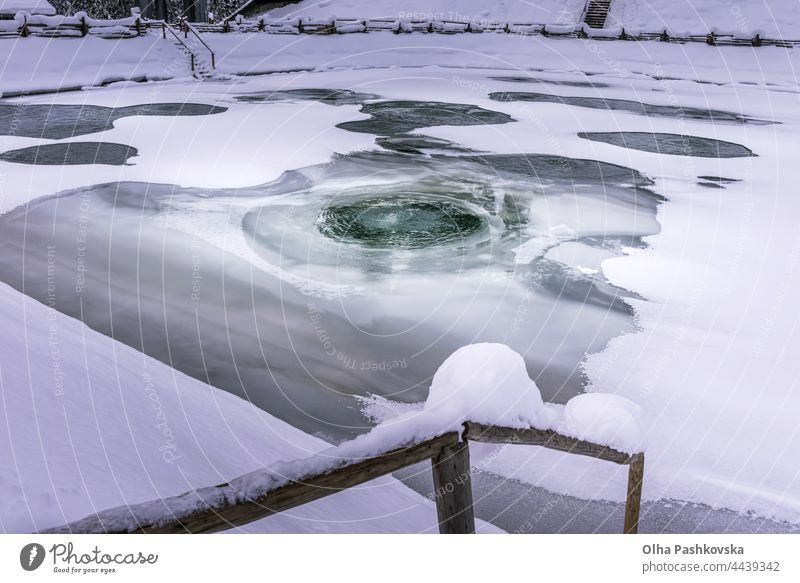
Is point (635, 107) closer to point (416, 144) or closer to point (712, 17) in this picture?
point (416, 144)

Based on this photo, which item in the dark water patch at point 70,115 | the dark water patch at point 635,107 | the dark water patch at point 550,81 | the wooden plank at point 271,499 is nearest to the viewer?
the wooden plank at point 271,499

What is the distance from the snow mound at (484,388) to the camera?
326 cm

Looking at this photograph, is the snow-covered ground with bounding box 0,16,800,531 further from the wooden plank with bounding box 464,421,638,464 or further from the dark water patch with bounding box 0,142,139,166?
the wooden plank with bounding box 464,421,638,464

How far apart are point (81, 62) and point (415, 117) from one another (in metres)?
13.3

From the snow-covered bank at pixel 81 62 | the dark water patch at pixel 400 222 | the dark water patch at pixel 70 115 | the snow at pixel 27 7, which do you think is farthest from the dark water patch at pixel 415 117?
A: the snow at pixel 27 7

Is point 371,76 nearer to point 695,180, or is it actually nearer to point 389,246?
point 695,180

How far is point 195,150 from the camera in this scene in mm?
14258

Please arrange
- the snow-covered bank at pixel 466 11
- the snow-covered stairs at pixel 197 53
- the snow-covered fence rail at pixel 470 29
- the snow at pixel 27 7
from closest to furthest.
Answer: the snow-covered stairs at pixel 197 53
the snow-covered fence rail at pixel 470 29
the snow at pixel 27 7
the snow-covered bank at pixel 466 11

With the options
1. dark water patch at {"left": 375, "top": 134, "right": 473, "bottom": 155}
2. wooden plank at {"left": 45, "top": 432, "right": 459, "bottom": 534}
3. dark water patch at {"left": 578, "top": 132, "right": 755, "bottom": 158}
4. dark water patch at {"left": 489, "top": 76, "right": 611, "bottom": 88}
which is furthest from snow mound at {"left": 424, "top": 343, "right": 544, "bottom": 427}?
dark water patch at {"left": 489, "top": 76, "right": 611, "bottom": 88}

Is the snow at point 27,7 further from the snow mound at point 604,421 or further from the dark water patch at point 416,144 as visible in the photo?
the snow mound at point 604,421

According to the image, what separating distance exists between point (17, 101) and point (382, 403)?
1886cm

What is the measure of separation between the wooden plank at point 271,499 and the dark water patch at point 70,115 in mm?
14496

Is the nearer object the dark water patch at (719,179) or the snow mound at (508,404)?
the snow mound at (508,404)
